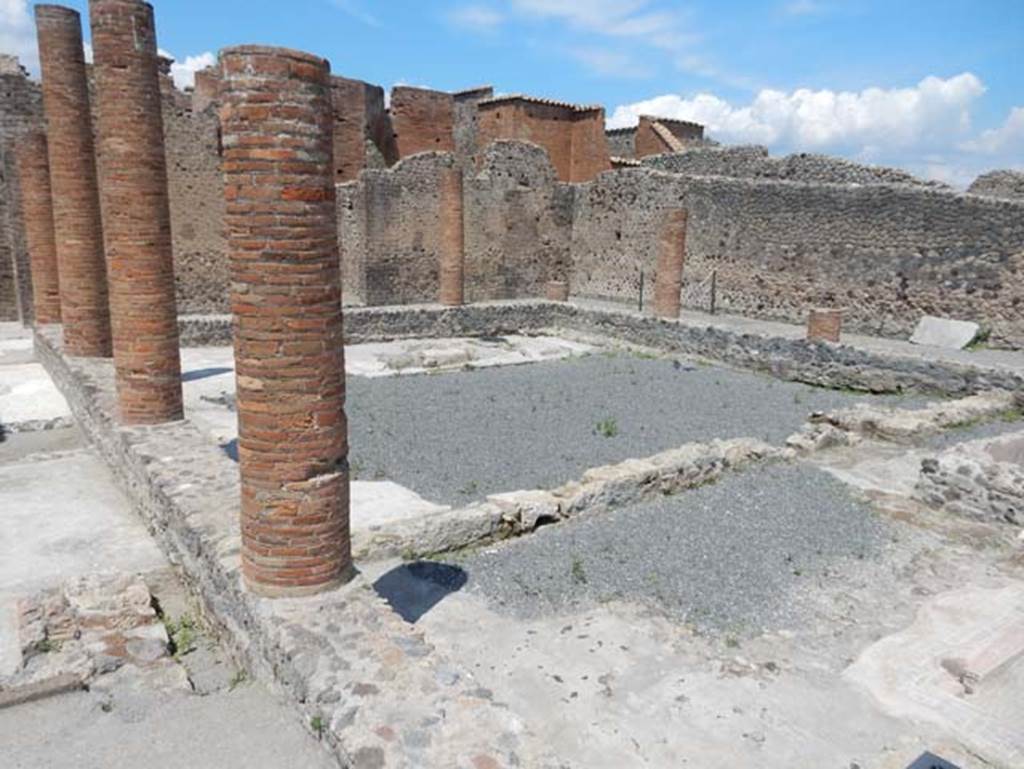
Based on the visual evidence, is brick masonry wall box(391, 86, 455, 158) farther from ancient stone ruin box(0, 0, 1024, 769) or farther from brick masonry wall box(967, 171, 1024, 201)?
brick masonry wall box(967, 171, 1024, 201)

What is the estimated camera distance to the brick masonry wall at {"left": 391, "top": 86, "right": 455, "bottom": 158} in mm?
22859

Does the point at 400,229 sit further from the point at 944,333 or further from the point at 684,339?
the point at 944,333

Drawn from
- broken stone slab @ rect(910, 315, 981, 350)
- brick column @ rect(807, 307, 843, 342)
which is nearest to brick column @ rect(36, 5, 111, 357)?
brick column @ rect(807, 307, 843, 342)

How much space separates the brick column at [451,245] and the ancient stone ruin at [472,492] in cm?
247

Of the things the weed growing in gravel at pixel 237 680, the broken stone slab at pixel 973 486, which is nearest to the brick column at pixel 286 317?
the weed growing in gravel at pixel 237 680

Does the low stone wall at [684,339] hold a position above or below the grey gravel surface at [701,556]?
above

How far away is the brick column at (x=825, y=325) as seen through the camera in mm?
12602

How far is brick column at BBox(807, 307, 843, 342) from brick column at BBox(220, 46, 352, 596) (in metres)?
10.6

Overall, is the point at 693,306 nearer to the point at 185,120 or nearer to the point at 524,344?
the point at 524,344

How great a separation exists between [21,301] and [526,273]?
12.0 meters

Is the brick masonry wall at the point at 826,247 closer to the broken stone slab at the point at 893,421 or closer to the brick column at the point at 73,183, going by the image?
the broken stone slab at the point at 893,421

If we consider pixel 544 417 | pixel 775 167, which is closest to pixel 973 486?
pixel 544 417

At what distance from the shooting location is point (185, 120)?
631 inches

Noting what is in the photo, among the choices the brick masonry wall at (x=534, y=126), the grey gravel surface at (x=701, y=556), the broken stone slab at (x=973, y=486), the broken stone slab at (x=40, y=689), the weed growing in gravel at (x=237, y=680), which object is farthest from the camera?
the brick masonry wall at (x=534, y=126)
